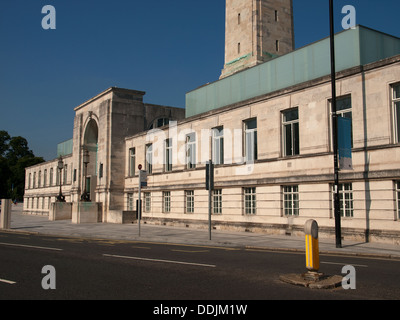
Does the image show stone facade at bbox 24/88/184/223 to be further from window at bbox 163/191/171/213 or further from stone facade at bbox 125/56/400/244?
stone facade at bbox 125/56/400/244

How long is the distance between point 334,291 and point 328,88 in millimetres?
14244

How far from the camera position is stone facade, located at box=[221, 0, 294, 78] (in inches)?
1458

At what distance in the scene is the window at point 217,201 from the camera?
26.3 metres

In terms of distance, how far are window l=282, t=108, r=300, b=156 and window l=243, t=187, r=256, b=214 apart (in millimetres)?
3258

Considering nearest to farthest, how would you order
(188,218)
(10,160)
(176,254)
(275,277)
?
(275,277) → (176,254) → (188,218) → (10,160)

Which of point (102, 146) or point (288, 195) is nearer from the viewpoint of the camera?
point (288, 195)

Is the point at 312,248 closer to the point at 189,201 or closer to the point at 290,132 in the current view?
the point at 290,132

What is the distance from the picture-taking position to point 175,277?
849cm

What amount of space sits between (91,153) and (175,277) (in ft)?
127

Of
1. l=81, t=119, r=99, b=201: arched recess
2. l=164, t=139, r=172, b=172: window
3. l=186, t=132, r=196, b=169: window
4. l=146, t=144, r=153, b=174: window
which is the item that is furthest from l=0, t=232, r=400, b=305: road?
l=81, t=119, r=99, b=201: arched recess

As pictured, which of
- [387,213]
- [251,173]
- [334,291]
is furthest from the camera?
[251,173]

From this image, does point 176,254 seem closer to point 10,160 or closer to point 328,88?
point 328,88
